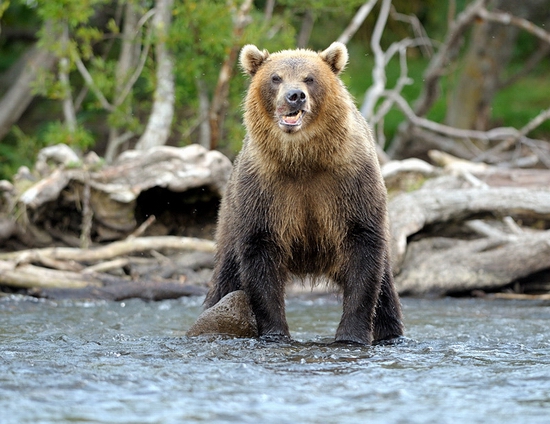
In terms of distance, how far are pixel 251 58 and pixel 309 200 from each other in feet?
3.52

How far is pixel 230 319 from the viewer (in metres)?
5.95

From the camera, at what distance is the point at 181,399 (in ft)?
13.2

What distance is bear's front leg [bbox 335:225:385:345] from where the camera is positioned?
565cm

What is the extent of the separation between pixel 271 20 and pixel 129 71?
2084 millimetres

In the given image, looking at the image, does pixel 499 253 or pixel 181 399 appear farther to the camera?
pixel 499 253

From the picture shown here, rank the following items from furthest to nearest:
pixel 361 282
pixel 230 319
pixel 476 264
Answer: pixel 476 264, pixel 230 319, pixel 361 282

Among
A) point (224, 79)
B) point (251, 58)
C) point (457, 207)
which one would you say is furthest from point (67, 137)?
point (251, 58)

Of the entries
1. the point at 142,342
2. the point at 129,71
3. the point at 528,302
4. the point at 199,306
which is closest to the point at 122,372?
the point at 142,342

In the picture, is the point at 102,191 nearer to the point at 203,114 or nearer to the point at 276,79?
the point at 203,114

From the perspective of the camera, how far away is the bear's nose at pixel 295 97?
5324 mm

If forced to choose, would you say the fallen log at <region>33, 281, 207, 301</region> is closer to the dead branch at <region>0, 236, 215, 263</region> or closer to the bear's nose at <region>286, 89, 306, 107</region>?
the dead branch at <region>0, 236, 215, 263</region>

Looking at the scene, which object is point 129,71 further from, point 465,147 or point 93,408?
point 93,408

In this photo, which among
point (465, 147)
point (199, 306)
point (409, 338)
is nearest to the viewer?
point (409, 338)

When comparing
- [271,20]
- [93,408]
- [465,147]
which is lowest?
[93,408]
